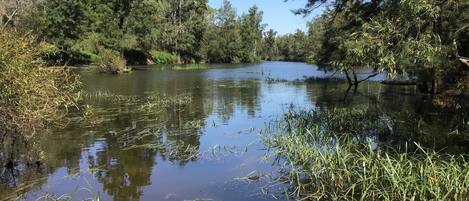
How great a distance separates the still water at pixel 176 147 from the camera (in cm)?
978

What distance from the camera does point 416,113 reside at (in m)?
19.8

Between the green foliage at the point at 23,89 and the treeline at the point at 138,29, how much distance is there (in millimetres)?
20703

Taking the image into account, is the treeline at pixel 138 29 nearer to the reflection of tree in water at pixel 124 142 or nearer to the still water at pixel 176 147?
the reflection of tree in water at pixel 124 142

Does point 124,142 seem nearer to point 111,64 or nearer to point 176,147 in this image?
point 176,147

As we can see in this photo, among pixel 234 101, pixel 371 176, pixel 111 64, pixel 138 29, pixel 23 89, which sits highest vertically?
pixel 138 29

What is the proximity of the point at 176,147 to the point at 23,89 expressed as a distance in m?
4.73

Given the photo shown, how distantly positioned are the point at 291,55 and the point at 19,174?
139 metres

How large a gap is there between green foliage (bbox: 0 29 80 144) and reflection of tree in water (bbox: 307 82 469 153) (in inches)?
331

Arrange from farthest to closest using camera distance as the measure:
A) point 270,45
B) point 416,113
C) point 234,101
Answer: point 270,45
point 234,101
point 416,113

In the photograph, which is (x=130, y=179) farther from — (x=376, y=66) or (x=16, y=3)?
(x=16, y=3)

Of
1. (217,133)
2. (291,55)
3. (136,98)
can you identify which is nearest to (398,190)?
(217,133)

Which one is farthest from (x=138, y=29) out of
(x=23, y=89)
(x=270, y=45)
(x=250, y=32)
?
(x=270, y=45)

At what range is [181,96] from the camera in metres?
27.2

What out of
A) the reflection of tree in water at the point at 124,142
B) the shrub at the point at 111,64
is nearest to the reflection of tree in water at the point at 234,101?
the reflection of tree in water at the point at 124,142
